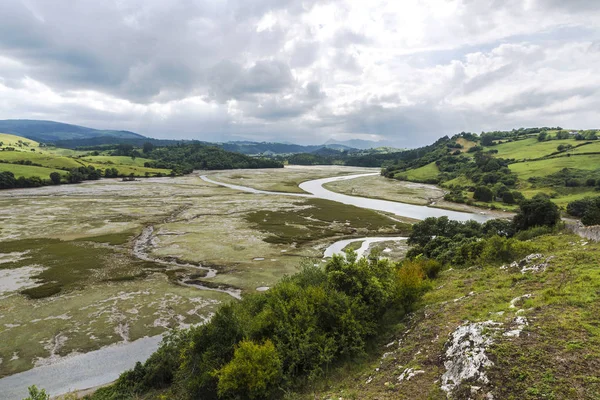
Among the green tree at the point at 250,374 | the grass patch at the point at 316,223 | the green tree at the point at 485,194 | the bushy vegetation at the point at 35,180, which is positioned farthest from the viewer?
the bushy vegetation at the point at 35,180

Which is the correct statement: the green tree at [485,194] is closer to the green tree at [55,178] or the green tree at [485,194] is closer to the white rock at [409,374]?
the white rock at [409,374]

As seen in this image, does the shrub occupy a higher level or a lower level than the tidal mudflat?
higher

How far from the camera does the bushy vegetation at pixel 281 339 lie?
2031 cm

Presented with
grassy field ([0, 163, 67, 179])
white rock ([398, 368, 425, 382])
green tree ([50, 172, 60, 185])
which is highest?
grassy field ([0, 163, 67, 179])

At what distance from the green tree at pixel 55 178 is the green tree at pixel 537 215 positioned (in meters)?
222

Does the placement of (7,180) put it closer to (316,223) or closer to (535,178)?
(316,223)

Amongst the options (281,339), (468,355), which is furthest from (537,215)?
(281,339)

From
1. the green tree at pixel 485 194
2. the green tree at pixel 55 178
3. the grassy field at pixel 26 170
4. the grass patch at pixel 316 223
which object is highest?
the grassy field at pixel 26 170

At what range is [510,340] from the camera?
15977mm

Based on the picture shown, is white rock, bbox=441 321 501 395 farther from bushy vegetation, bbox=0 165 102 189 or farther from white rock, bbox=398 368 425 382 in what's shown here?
bushy vegetation, bbox=0 165 102 189

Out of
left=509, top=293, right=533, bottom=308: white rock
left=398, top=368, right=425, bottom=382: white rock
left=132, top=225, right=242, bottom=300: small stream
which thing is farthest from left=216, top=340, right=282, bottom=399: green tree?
left=132, top=225, right=242, bottom=300: small stream

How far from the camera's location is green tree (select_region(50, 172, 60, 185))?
175 metres

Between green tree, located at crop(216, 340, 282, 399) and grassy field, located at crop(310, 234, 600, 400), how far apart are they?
2.86m

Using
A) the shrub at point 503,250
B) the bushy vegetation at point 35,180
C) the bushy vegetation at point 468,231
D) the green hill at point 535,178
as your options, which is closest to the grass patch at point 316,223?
the bushy vegetation at point 468,231
